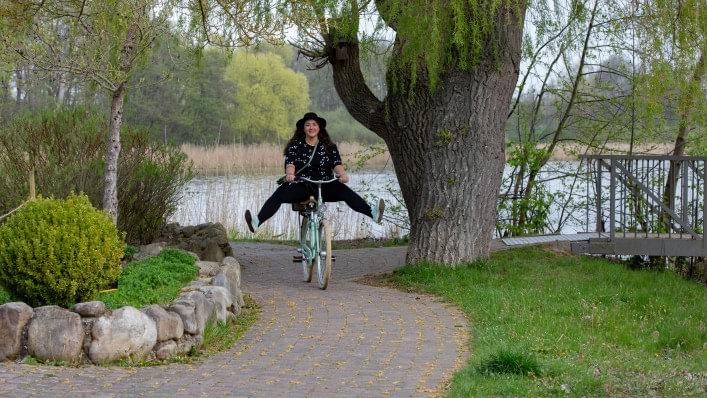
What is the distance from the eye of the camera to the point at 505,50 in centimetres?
1245

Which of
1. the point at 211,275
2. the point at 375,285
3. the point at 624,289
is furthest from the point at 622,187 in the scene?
the point at 211,275

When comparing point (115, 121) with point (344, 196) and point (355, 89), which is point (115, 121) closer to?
point (344, 196)

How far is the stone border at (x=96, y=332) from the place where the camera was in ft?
24.0

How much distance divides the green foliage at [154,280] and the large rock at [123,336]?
0.67 metres

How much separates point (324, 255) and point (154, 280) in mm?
2183

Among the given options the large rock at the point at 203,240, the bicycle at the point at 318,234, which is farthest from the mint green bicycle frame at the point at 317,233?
the large rock at the point at 203,240

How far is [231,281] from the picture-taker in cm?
988

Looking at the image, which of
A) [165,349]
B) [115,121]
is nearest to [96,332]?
[165,349]

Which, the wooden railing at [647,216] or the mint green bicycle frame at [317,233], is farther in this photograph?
the wooden railing at [647,216]

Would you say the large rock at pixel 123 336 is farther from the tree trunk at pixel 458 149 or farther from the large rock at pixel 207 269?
the tree trunk at pixel 458 149

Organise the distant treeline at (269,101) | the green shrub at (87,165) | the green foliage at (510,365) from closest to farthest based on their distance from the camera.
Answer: the green foliage at (510,365) → the green shrub at (87,165) → the distant treeline at (269,101)

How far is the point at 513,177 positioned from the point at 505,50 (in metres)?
6.02

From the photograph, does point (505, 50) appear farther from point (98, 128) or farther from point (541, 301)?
point (98, 128)

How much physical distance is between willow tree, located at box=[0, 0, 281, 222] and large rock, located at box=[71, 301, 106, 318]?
3265mm
